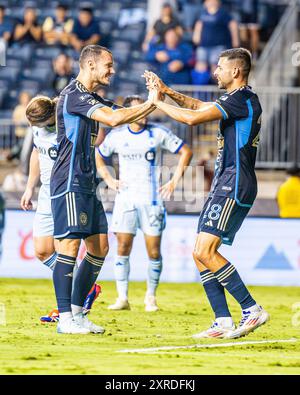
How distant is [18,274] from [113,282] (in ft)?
4.41

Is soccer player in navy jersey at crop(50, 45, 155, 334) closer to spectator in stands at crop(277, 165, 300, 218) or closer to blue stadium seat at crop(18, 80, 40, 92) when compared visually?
spectator in stands at crop(277, 165, 300, 218)

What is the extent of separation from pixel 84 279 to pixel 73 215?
70 cm

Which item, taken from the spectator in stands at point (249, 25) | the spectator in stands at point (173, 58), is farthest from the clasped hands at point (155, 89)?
the spectator in stands at point (249, 25)

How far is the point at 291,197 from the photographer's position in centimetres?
1661

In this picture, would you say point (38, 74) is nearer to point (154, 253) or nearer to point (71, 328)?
point (154, 253)

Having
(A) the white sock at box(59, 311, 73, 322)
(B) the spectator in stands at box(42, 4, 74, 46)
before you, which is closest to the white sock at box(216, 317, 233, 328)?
(A) the white sock at box(59, 311, 73, 322)

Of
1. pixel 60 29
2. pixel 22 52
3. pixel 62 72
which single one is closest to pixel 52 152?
pixel 62 72

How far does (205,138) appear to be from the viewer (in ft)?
65.5

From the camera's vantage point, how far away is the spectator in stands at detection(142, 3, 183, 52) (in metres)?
20.3

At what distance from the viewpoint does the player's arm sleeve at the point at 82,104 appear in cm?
954

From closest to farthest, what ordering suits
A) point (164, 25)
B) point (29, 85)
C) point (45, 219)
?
point (45, 219) < point (164, 25) < point (29, 85)

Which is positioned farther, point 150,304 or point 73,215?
point 150,304

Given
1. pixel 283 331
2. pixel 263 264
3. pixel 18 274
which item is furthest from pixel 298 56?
pixel 283 331

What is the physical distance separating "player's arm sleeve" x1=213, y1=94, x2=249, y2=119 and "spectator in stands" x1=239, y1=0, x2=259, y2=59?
12.3 metres
